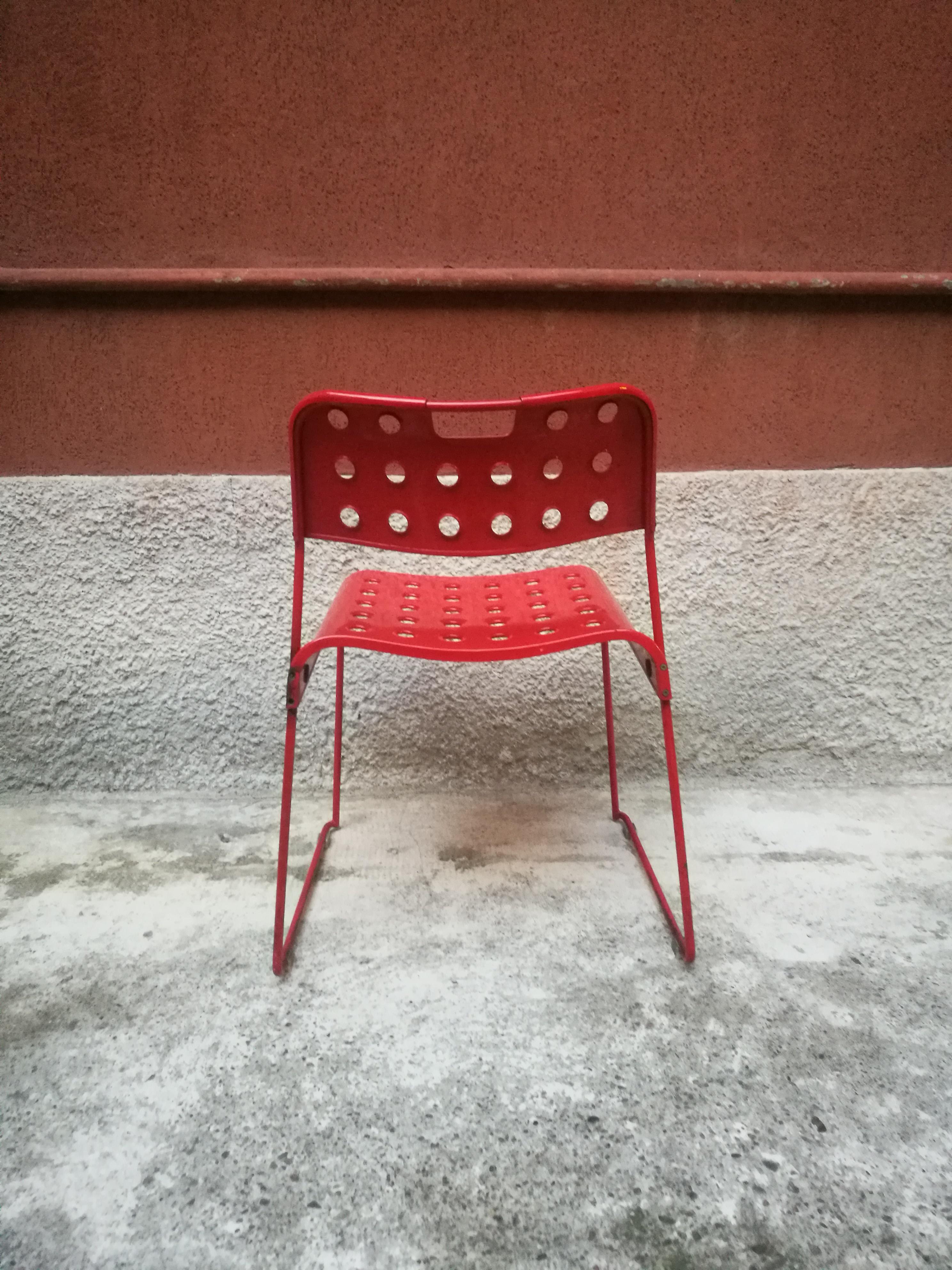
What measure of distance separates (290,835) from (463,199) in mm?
1418

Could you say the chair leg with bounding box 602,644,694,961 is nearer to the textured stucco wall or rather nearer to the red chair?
the red chair

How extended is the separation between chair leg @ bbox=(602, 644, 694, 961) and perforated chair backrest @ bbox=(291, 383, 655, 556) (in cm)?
34

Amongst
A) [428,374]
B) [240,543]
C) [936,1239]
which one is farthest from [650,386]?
[936,1239]

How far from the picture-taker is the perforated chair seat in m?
1.06

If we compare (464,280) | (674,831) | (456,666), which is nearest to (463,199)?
(464,280)

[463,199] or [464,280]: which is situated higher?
[463,199]

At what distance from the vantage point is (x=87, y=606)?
5.59 ft

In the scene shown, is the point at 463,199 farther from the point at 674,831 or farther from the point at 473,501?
the point at 674,831

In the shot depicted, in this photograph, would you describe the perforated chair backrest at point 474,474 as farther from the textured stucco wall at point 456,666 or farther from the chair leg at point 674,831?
the textured stucco wall at point 456,666

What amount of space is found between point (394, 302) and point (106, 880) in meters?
1.33

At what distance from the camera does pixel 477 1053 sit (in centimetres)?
103

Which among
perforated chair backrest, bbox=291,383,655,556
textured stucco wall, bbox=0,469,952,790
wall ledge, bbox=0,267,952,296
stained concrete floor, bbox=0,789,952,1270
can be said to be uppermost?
wall ledge, bbox=0,267,952,296

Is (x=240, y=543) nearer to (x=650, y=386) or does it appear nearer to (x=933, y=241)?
(x=650, y=386)

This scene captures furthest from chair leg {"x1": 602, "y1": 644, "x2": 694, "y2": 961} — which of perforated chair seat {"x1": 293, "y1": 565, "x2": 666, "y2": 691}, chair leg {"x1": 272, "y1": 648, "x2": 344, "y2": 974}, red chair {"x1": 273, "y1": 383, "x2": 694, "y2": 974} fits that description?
chair leg {"x1": 272, "y1": 648, "x2": 344, "y2": 974}
